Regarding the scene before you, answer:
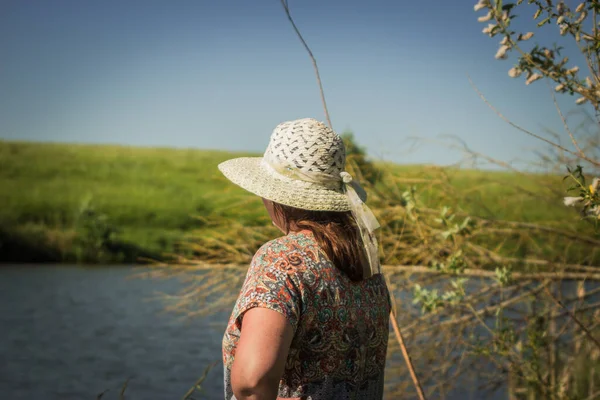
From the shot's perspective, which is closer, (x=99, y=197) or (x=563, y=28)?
(x=563, y=28)

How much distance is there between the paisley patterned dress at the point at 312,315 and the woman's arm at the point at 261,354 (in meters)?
0.02

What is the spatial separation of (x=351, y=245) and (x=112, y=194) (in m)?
31.7

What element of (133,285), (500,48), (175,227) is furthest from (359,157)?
(175,227)

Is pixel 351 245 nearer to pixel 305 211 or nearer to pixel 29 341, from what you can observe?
pixel 305 211

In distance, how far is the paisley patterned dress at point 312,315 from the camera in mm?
1256

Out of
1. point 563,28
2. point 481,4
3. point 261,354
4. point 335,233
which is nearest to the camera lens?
point 261,354

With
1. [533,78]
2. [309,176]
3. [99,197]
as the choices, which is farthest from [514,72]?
[99,197]

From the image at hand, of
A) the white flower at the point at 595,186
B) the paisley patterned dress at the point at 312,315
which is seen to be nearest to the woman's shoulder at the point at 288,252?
the paisley patterned dress at the point at 312,315

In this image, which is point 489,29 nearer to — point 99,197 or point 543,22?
point 543,22

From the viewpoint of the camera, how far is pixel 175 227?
29.1 meters

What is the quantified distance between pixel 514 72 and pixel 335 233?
99 centimetres

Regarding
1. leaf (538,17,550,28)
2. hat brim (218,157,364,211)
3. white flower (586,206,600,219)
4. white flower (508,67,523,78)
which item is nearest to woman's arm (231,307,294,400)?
hat brim (218,157,364,211)

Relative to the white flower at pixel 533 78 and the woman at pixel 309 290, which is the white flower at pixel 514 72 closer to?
the white flower at pixel 533 78

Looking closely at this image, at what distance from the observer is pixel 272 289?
1.24 m
